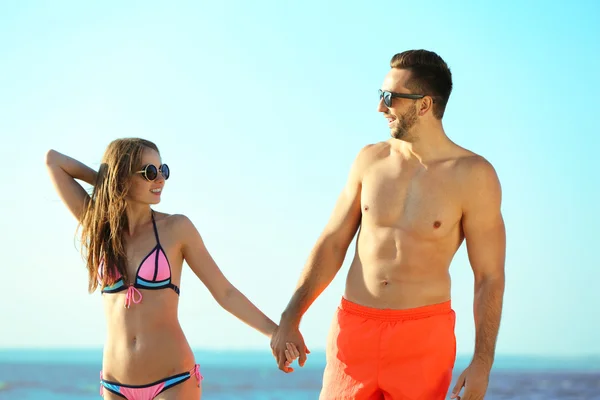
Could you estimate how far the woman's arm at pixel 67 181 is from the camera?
204 inches

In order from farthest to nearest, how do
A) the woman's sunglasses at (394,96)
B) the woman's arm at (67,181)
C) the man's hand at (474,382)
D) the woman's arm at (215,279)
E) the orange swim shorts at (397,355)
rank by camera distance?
1. the woman's arm at (67,181)
2. the woman's arm at (215,279)
3. the woman's sunglasses at (394,96)
4. the orange swim shorts at (397,355)
5. the man's hand at (474,382)

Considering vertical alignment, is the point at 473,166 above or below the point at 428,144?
below

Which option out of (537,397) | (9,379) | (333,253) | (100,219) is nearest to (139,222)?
(100,219)

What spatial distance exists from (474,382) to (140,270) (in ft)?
5.71

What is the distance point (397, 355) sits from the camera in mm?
4516

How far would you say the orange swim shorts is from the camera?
4488 mm

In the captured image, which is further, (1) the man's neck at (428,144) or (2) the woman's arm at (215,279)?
(2) the woman's arm at (215,279)

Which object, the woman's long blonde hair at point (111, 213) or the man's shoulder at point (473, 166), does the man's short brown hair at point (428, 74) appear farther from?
the woman's long blonde hair at point (111, 213)

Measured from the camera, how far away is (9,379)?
24.9m

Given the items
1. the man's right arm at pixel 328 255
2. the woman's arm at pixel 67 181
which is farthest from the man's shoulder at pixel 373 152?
the woman's arm at pixel 67 181

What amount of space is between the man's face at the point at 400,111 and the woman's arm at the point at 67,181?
1.67 meters

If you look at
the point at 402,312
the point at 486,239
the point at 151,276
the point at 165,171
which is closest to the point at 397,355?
the point at 402,312

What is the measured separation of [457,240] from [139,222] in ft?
5.50

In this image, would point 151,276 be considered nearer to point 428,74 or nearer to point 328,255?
point 328,255
